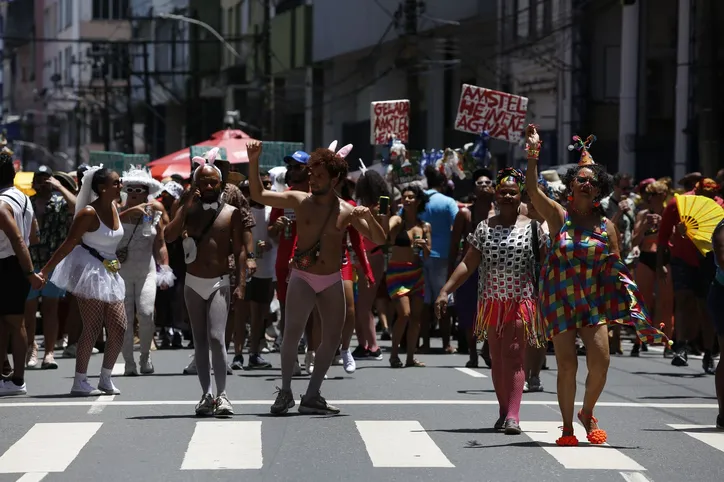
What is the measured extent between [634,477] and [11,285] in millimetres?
6051

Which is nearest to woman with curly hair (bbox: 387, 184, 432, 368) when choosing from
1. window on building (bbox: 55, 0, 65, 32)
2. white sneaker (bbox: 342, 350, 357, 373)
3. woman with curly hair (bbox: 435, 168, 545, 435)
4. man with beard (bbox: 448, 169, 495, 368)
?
man with beard (bbox: 448, 169, 495, 368)

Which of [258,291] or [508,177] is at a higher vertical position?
[508,177]

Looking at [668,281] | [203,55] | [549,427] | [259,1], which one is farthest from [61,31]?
[549,427]

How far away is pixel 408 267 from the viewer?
661 inches

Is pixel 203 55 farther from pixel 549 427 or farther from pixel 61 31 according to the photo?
pixel 549 427

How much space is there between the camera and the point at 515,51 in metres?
36.2

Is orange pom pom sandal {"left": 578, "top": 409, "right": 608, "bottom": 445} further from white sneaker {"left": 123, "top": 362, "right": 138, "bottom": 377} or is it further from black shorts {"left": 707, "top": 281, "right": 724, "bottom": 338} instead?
white sneaker {"left": 123, "top": 362, "right": 138, "bottom": 377}

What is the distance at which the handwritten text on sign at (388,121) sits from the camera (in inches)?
945

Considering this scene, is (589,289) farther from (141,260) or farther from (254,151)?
(141,260)

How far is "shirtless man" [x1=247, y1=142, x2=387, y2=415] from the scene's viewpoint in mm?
11484

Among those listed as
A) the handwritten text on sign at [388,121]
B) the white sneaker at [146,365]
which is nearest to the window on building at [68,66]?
the handwritten text on sign at [388,121]

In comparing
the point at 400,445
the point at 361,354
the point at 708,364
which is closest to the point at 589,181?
the point at 400,445

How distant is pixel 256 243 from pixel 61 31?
277 feet

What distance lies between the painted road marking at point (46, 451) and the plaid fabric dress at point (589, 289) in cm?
305
